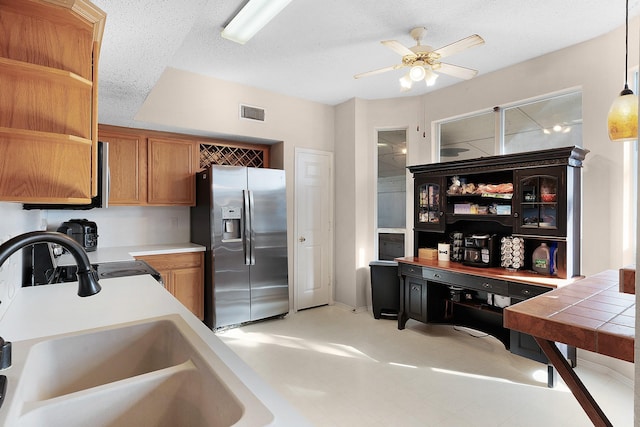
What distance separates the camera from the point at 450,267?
3.24 meters

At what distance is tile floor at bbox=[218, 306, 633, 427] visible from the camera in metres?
2.13

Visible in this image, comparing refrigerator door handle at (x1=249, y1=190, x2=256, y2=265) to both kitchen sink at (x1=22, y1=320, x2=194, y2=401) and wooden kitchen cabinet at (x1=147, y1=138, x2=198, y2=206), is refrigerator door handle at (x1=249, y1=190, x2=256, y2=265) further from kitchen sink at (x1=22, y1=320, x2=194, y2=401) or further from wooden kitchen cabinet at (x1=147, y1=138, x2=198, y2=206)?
kitchen sink at (x1=22, y1=320, x2=194, y2=401)

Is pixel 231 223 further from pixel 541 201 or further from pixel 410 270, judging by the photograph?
pixel 541 201

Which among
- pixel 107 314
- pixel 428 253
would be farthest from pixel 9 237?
pixel 428 253

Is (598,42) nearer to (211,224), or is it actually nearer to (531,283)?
(531,283)

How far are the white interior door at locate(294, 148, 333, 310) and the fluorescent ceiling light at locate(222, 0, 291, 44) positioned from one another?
178cm

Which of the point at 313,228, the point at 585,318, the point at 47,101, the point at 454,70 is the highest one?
the point at 454,70

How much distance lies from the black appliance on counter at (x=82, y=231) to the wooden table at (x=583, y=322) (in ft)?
11.3

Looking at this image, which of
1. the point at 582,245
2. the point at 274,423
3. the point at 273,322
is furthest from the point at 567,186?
the point at 273,322

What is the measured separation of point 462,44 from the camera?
2.30 meters

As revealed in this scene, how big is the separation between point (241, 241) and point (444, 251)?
2256 mm

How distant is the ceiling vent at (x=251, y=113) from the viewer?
12.7 ft

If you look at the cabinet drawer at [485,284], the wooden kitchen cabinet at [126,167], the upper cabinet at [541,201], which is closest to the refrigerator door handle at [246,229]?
the wooden kitchen cabinet at [126,167]

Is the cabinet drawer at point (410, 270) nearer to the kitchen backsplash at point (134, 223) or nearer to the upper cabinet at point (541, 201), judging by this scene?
the upper cabinet at point (541, 201)
